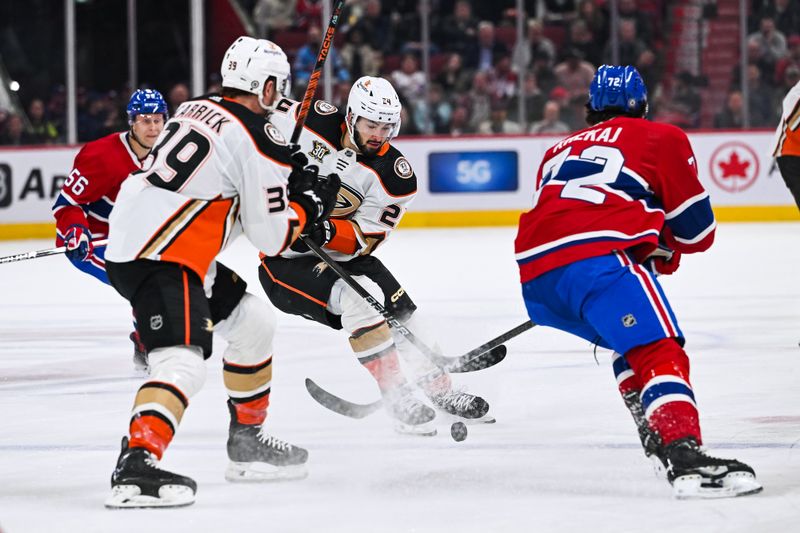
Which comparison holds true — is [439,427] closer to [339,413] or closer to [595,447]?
[339,413]

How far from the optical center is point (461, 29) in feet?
37.3

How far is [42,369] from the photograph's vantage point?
4.92 m

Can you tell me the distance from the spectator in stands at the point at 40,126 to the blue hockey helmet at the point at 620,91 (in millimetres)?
8168

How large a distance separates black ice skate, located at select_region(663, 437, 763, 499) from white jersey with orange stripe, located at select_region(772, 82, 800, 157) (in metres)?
3.18

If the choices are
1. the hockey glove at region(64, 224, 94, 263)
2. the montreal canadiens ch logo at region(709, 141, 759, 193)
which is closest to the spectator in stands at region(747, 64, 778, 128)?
the montreal canadiens ch logo at region(709, 141, 759, 193)

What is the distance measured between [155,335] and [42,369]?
Answer: 2143 millimetres

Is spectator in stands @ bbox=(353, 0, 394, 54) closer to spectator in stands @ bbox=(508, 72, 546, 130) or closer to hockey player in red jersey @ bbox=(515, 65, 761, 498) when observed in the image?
spectator in stands @ bbox=(508, 72, 546, 130)

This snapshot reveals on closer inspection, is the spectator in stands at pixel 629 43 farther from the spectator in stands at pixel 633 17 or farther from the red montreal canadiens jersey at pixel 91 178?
the red montreal canadiens jersey at pixel 91 178

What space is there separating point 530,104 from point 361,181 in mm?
6858

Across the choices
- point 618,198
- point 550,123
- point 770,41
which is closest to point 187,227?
point 618,198

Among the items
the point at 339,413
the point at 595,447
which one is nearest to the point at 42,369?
the point at 339,413

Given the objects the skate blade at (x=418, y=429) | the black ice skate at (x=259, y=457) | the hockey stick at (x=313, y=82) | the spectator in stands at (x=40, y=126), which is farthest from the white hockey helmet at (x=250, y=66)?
the spectator in stands at (x=40, y=126)

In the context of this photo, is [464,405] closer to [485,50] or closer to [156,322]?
[156,322]

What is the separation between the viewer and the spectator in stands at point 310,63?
11141mm
